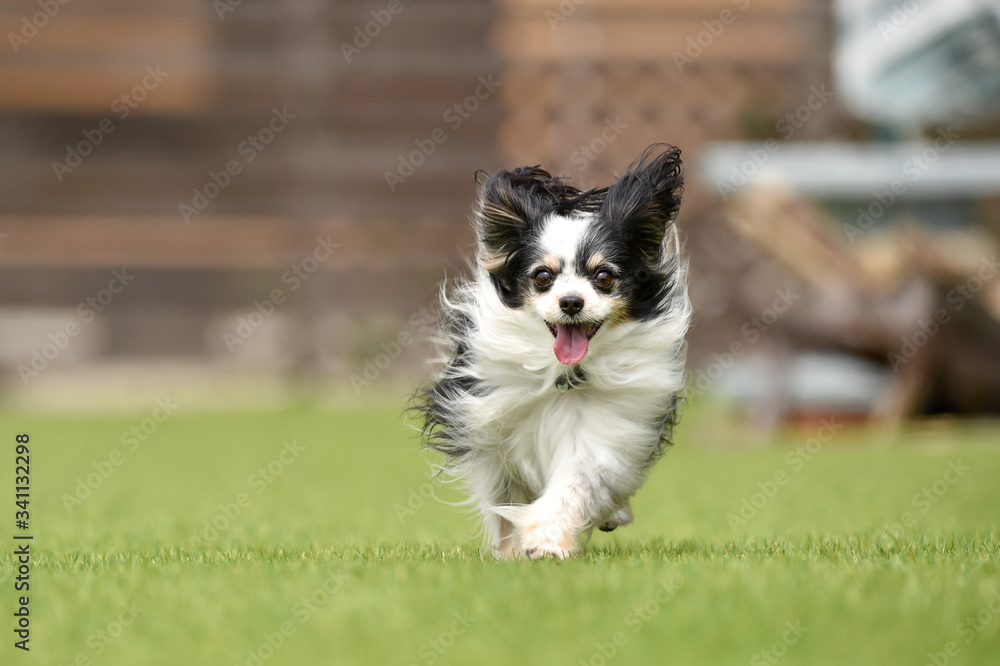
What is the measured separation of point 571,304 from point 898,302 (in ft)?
17.7

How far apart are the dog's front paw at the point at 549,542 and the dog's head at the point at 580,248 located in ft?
1.54

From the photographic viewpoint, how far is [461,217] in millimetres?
13469

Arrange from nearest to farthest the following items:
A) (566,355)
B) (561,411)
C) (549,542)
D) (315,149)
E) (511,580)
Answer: (511,580), (549,542), (566,355), (561,411), (315,149)

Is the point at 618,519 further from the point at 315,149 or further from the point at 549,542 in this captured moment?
the point at 315,149

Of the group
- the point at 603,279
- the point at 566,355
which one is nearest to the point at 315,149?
the point at 603,279

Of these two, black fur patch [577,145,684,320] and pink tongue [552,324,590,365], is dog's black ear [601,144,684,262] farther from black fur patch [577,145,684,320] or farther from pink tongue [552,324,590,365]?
pink tongue [552,324,590,365]

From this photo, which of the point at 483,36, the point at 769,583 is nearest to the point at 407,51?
the point at 483,36

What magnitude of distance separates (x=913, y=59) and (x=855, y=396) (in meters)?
2.85

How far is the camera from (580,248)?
3.67m

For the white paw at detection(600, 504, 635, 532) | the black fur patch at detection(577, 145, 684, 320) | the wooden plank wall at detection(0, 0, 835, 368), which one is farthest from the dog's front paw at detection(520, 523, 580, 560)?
the wooden plank wall at detection(0, 0, 835, 368)

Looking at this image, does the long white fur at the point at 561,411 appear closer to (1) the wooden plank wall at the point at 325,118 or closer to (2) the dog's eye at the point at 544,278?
(2) the dog's eye at the point at 544,278

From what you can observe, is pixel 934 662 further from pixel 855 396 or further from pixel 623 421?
pixel 855 396

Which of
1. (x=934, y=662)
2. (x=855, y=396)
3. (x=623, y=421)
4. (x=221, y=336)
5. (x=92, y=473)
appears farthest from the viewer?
(x=221, y=336)

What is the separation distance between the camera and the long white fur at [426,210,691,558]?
360 centimetres
